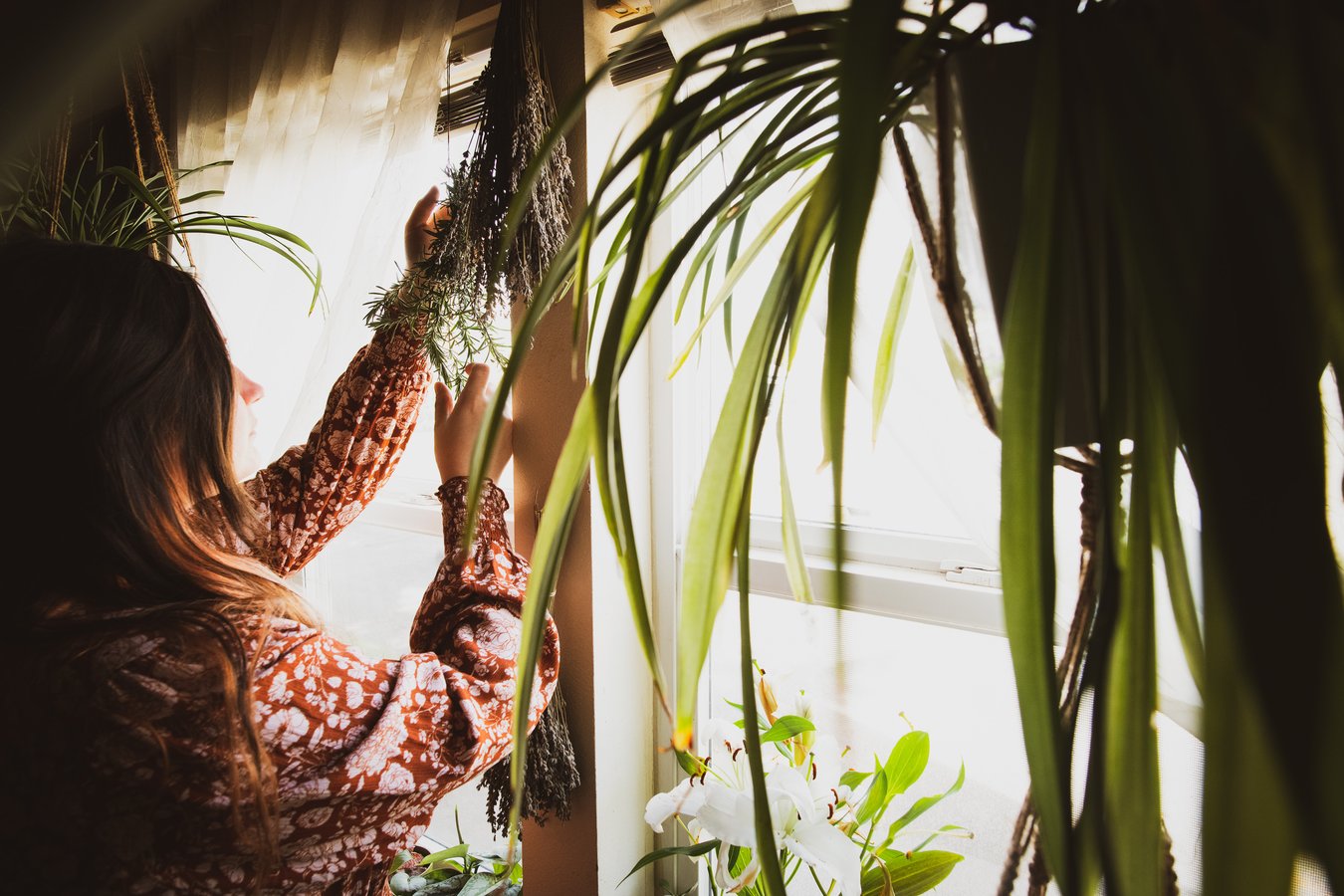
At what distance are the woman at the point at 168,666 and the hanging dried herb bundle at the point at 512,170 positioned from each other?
0.31 meters

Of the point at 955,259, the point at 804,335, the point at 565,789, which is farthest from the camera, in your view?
the point at 804,335

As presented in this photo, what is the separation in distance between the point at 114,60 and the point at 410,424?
2.95 ft

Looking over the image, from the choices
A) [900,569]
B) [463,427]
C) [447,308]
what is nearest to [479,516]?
[463,427]

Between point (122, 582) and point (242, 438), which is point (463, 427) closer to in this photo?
point (242, 438)

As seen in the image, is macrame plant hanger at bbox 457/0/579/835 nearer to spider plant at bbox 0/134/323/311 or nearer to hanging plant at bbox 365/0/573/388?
hanging plant at bbox 365/0/573/388

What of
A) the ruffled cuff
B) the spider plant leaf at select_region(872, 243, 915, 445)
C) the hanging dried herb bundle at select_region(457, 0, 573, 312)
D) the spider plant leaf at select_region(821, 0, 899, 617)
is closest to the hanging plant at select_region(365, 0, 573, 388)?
the hanging dried herb bundle at select_region(457, 0, 573, 312)

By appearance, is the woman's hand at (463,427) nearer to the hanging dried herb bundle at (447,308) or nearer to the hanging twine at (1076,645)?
the hanging dried herb bundle at (447,308)

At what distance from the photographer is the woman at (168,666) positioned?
23.8 inches

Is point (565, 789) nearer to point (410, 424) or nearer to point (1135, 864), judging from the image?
point (410, 424)

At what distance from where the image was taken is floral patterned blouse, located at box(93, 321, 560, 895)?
24.7 inches

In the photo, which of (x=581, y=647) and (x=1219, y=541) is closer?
(x=1219, y=541)

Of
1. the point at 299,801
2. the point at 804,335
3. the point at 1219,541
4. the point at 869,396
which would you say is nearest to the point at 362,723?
the point at 299,801

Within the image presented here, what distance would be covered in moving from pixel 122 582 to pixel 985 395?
0.77 meters

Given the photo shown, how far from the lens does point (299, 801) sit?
2.15 feet
